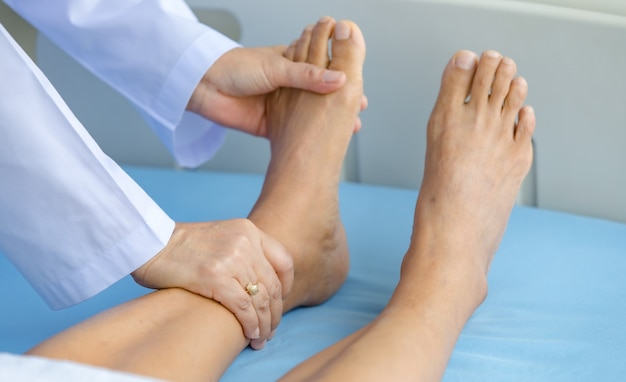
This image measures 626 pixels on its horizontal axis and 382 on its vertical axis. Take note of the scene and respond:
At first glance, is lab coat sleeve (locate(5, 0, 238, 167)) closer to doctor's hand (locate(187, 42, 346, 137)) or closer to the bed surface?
doctor's hand (locate(187, 42, 346, 137))

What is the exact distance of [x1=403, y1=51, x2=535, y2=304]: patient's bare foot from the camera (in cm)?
111

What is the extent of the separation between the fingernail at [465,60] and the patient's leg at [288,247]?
0.46ft

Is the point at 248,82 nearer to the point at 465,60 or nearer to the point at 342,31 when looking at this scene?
the point at 342,31

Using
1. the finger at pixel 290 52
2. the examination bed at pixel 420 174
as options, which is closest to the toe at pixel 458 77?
the examination bed at pixel 420 174

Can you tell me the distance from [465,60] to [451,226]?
263 millimetres

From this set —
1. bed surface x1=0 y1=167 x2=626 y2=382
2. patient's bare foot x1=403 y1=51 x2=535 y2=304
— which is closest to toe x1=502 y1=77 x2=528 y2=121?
patient's bare foot x1=403 y1=51 x2=535 y2=304

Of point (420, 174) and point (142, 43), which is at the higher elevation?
point (142, 43)

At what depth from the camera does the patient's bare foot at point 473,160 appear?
3.63 feet

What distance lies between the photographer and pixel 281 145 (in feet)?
4.05

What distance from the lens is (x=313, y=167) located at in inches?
46.6

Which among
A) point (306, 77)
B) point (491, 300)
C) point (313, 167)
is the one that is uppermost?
point (306, 77)

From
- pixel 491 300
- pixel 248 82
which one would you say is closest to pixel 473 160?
pixel 491 300

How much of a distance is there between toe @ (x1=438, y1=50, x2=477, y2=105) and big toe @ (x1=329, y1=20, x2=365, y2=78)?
0.13m

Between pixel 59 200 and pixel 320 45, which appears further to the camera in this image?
pixel 320 45
